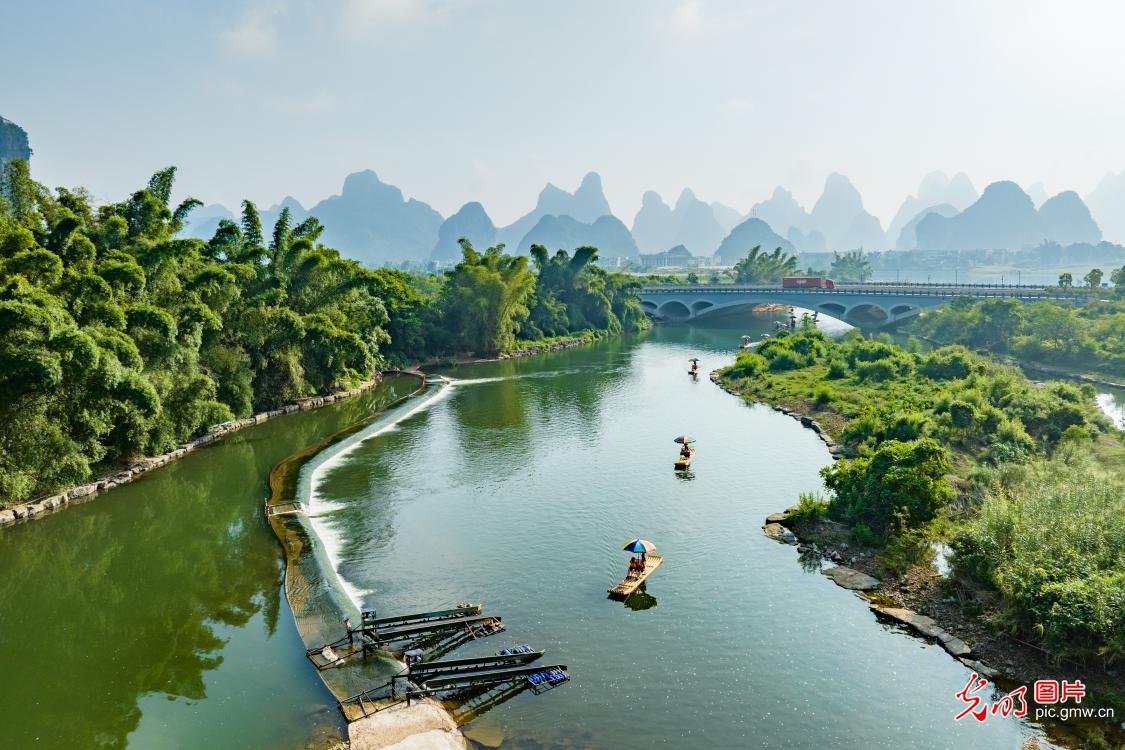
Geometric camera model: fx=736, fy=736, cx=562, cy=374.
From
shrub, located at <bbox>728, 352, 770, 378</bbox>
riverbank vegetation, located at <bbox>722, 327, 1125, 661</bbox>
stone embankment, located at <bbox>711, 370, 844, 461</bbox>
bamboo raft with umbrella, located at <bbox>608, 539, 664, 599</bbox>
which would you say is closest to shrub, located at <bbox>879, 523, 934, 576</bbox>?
riverbank vegetation, located at <bbox>722, 327, 1125, 661</bbox>

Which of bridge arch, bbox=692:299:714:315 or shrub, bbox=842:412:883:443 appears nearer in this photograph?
shrub, bbox=842:412:883:443

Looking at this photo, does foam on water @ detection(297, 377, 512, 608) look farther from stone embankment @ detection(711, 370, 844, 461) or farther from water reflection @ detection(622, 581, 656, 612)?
stone embankment @ detection(711, 370, 844, 461)

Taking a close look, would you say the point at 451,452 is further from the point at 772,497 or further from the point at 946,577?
the point at 946,577

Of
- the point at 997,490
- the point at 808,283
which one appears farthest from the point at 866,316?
the point at 997,490

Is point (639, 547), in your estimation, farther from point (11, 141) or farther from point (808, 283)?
point (11, 141)

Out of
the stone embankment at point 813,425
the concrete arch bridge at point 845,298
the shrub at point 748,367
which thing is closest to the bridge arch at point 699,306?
the concrete arch bridge at point 845,298
